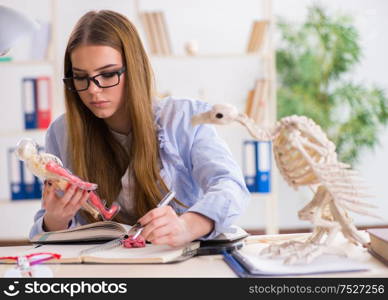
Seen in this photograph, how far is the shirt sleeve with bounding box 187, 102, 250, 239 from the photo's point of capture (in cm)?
135

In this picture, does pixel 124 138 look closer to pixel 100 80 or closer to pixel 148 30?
pixel 100 80

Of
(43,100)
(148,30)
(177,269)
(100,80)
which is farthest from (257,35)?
(177,269)

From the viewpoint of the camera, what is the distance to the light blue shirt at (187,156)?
1470mm

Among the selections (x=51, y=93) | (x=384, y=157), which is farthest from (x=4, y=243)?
(x=384, y=157)

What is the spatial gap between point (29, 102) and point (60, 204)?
234 centimetres

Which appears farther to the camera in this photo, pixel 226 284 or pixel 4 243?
pixel 4 243

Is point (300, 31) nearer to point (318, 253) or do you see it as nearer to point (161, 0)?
point (161, 0)

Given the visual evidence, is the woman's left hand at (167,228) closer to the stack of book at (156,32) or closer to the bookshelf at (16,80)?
the stack of book at (156,32)

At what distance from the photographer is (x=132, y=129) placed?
5.70ft

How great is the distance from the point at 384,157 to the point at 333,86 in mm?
708

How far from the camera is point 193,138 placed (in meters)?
1.65

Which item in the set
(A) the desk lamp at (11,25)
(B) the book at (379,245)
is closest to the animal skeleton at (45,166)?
(A) the desk lamp at (11,25)

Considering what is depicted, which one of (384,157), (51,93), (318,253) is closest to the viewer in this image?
(318,253)

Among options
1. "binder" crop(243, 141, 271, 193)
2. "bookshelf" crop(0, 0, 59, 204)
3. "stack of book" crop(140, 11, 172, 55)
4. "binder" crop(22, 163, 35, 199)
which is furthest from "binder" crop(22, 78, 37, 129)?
"binder" crop(243, 141, 271, 193)
